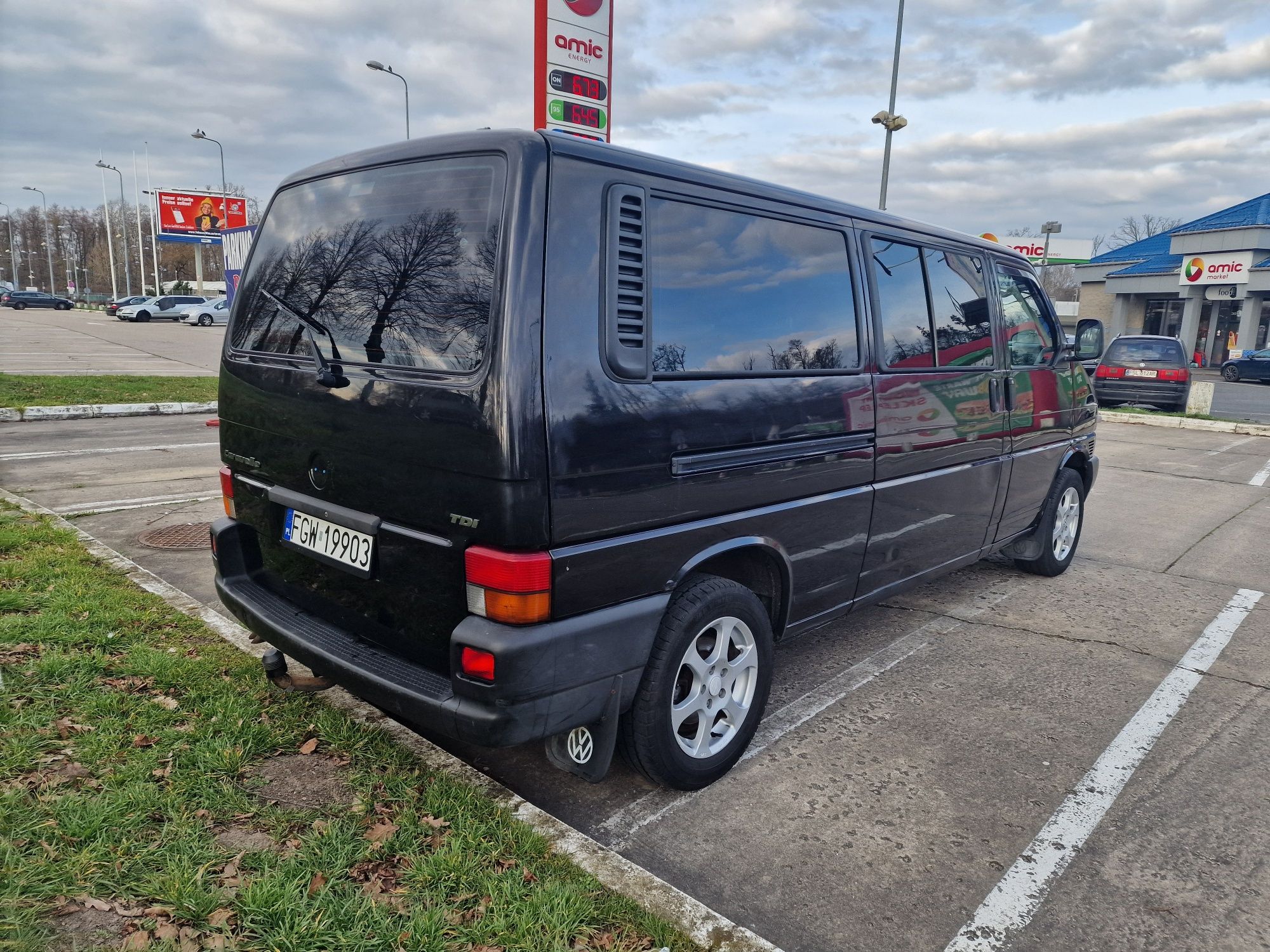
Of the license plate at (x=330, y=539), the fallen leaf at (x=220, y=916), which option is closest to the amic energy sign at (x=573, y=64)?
the license plate at (x=330, y=539)

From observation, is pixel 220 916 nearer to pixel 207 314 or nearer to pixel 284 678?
pixel 284 678

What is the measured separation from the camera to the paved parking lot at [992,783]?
240 cm

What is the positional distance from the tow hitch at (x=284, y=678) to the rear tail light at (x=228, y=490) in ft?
1.93

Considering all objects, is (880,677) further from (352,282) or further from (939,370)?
(352,282)

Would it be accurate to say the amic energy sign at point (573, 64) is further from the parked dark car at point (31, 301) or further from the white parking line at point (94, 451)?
the parked dark car at point (31, 301)

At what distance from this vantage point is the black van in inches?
90.1

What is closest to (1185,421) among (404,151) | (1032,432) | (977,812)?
(1032,432)

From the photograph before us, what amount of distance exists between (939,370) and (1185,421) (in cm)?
1415

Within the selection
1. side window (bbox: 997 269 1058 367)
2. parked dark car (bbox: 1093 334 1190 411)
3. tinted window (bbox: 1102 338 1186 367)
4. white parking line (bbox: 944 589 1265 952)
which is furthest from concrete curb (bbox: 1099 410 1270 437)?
white parking line (bbox: 944 589 1265 952)

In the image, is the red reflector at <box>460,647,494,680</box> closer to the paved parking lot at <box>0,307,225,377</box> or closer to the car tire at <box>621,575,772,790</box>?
the car tire at <box>621,575,772,790</box>

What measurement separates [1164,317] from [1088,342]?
39850 mm

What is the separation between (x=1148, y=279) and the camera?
1467 inches

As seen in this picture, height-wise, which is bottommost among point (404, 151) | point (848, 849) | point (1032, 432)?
point (848, 849)

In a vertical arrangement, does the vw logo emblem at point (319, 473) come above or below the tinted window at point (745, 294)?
below
